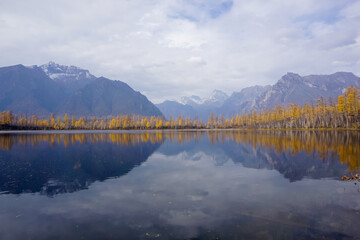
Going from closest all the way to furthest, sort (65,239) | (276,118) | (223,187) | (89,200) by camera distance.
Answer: (65,239), (89,200), (223,187), (276,118)

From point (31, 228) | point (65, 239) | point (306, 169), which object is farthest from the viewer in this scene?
point (306, 169)

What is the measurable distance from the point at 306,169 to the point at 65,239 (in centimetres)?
2574

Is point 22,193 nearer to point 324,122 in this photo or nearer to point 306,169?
point 306,169

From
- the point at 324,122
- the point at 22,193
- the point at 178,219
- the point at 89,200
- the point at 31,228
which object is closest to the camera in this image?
the point at 31,228

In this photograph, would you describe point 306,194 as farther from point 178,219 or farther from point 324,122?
point 324,122

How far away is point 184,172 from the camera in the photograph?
2697 centimetres

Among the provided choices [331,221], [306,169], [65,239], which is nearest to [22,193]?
[65,239]

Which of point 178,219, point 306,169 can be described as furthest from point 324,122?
point 178,219

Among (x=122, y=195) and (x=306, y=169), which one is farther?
(x=306, y=169)

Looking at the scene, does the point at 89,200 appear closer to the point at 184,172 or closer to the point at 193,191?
the point at 193,191

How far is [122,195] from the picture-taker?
17562mm

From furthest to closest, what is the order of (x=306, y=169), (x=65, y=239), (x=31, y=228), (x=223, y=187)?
(x=306, y=169), (x=223, y=187), (x=31, y=228), (x=65, y=239)

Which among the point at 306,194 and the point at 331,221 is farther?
the point at 306,194

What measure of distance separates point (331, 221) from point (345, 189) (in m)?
8.23
